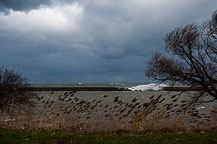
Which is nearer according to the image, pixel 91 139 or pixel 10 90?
pixel 91 139

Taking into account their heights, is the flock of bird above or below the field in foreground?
above

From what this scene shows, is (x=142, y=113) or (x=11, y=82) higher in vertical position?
(x=11, y=82)

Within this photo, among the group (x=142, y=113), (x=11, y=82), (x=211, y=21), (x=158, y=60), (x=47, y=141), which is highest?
(x=211, y=21)

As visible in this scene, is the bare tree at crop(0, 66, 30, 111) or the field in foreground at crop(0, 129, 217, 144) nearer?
the field in foreground at crop(0, 129, 217, 144)

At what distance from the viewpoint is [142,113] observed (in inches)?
468

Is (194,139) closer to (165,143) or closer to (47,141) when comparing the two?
(165,143)

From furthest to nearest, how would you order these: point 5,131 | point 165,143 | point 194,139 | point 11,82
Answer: point 11,82 < point 5,131 < point 194,139 < point 165,143

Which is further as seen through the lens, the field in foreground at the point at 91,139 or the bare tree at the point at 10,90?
the bare tree at the point at 10,90

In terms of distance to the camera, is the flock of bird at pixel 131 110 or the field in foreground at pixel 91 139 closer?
the field in foreground at pixel 91 139

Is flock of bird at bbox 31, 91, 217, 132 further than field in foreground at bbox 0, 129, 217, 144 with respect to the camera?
Yes

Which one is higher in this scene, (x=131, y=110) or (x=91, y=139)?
(x=131, y=110)

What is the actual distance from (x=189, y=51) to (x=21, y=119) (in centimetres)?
1005

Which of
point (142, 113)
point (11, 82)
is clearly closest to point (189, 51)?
point (142, 113)

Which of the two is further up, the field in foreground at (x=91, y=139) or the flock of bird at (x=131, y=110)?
the flock of bird at (x=131, y=110)
